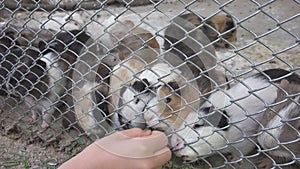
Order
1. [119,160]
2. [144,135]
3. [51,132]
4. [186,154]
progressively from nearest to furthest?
[119,160], [144,135], [186,154], [51,132]

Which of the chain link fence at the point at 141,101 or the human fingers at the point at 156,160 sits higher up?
the human fingers at the point at 156,160

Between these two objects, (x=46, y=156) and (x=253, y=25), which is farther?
(x=253, y=25)

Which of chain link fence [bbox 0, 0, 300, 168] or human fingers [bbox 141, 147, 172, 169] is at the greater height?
human fingers [bbox 141, 147, 172, 169]

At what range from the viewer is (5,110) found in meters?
3.44

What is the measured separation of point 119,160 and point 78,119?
1067mm

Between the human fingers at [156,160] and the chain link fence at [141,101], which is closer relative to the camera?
the human fingers at [156,160]

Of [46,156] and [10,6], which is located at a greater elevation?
[10,6]

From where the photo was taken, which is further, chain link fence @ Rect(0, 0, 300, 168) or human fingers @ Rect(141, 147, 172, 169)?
chain link fence @ Rect(0, 0, 300, 168)

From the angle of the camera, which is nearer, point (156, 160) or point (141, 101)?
point (156, 160)

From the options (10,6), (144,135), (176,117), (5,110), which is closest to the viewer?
(144,135)

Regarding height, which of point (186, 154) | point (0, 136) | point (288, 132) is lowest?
point (0, 136)

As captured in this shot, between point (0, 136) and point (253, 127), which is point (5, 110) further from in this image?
point (253, 127)

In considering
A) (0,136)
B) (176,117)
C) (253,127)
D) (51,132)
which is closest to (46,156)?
(51,132)

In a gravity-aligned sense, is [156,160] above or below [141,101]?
above
